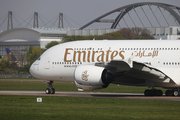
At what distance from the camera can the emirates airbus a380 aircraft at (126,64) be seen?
25.3 metres

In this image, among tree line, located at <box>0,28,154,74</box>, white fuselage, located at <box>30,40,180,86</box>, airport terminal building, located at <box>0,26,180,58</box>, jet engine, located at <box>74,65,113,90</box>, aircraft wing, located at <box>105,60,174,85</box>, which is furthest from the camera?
airport terminal building, located at <box>0,26,180,58</box>

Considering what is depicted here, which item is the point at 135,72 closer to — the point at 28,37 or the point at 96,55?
the point at 96,55

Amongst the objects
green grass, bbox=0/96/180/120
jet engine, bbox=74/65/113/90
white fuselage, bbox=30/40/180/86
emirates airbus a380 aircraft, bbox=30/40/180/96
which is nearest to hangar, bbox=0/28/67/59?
white fuselage, bbox=30/40/180/86

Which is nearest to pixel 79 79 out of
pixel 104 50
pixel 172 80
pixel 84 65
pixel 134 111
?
pixel 84 65

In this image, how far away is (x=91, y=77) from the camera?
25.4 m

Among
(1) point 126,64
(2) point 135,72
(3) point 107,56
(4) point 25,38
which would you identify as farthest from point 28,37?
(1) point 126,64

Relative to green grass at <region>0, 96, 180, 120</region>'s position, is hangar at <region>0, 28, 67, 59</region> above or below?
above

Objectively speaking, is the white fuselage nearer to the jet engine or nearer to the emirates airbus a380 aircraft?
the emirates airbus a380 aircraft

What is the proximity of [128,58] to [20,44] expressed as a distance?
124139 millimetres

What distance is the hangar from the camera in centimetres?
14488

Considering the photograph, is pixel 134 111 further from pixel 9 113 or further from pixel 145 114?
pixel 9 113

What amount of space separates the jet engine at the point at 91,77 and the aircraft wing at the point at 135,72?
76 cm

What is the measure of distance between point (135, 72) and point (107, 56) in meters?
2.65

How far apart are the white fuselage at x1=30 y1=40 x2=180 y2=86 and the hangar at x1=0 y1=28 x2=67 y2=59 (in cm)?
11197
